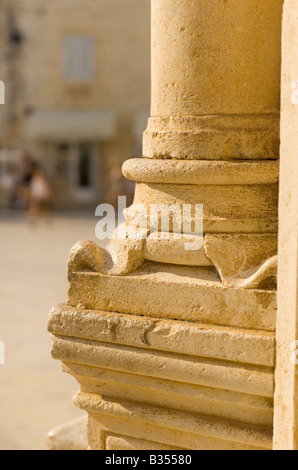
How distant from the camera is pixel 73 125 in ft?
60.3

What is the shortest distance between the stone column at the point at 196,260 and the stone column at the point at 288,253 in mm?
73

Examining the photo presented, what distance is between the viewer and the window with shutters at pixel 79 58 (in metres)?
18.6

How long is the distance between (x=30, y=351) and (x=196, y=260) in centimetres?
370

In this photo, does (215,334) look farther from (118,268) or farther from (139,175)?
(139,175)

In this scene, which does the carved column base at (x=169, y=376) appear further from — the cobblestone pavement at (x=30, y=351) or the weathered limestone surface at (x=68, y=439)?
the cobblestone pavement at (x=30, y=351)

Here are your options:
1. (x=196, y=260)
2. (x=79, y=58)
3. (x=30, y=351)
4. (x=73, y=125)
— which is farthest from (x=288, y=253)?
(x=79, y=58)

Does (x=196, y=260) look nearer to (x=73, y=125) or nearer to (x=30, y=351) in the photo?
(x=30, y=351)

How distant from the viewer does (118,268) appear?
198 cm

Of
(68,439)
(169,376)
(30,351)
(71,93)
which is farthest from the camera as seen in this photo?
(71,93)

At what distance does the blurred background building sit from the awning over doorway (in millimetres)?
25

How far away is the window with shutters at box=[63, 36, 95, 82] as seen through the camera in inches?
731

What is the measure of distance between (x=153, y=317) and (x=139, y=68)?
1684 centimetres

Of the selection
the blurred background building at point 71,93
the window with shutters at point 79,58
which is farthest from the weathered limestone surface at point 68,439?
the window with shutters at point 79,58

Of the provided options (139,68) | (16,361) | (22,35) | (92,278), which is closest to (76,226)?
(139,68)
